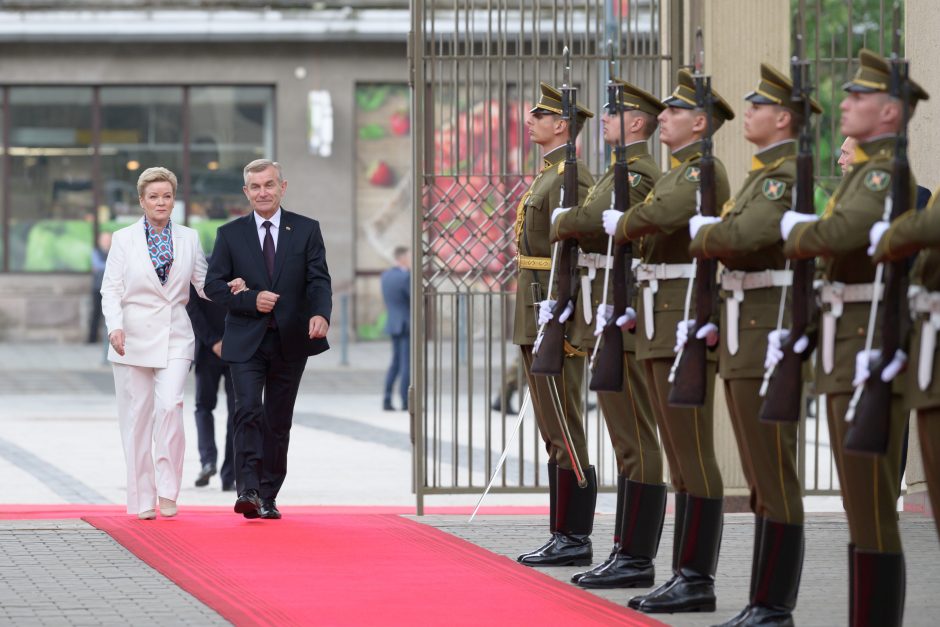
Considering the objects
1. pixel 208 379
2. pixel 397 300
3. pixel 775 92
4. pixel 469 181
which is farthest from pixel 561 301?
pixel 397 300

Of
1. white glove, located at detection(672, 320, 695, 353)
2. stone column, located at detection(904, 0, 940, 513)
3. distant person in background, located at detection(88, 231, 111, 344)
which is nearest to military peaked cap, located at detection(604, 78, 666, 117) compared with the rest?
white glove, located at detection(672, 320, 695, 353)

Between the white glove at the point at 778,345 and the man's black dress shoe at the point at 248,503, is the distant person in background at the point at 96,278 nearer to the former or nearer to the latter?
the man's black dress shoe at the point at 248,503

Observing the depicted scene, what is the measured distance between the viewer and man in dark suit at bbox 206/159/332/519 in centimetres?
942

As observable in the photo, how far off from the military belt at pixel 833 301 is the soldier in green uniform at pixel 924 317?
0.25m

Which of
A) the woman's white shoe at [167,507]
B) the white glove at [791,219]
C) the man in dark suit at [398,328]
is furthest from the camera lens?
the man in dark suit at [398,328]

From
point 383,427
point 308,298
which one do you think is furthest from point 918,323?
point 383,427

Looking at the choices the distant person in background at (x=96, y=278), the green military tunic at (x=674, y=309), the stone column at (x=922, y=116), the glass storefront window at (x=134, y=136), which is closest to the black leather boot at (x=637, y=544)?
the green military tunic at (x=674, y=309)

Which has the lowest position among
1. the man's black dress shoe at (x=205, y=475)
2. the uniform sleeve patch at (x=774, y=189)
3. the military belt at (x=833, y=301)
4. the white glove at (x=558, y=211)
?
the man's black dress shoe at (x=205, y=475)

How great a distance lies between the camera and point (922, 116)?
33.3ft

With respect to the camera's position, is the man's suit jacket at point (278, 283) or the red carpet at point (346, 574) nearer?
the red carpet at point (346, 574)

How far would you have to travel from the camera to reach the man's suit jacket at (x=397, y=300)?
1853cm

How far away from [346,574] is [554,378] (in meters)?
1.23

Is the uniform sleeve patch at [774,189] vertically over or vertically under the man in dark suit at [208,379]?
over

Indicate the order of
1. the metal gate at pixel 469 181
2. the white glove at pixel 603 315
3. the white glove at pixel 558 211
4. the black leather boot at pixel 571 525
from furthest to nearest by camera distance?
the metal gate at pixel 469 181, the black leather boot at pixel 571 525, the white glove at pixel 558 211, the white glove at pixel 603 315
